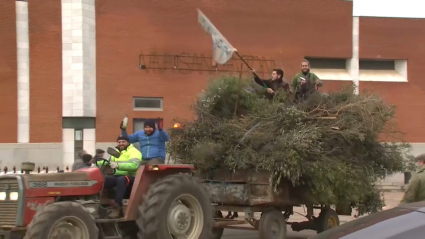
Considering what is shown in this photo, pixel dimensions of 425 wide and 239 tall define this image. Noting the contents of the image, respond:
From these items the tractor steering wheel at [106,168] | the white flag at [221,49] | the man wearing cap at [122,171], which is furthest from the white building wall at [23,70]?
the tractor steering wheel at [106,168]

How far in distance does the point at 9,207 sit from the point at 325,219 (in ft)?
17.7

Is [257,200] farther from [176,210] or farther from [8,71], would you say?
[8,71]

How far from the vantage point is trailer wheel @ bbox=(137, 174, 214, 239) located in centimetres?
750

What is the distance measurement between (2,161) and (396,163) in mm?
15704

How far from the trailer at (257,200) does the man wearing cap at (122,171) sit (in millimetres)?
1585

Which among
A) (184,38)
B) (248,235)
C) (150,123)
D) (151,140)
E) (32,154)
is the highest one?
(184,38)

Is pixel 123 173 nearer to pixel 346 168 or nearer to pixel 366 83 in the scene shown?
pixel 346 168

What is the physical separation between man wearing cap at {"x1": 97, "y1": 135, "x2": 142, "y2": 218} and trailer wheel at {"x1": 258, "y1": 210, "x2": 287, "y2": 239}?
2341 millimetres

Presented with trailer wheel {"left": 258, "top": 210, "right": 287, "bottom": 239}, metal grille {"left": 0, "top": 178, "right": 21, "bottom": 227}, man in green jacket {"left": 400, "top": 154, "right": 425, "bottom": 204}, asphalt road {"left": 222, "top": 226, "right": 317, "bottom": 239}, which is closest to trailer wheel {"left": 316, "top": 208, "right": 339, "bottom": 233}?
trailer wheel {"left": 258, "top": 210, "right": 287, "bottom": 239}

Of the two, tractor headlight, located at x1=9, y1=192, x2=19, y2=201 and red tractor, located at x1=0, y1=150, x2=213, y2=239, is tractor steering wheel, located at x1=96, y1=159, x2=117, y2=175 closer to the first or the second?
red tractor, located at x1=0, y1=150, x2=213, y2=239

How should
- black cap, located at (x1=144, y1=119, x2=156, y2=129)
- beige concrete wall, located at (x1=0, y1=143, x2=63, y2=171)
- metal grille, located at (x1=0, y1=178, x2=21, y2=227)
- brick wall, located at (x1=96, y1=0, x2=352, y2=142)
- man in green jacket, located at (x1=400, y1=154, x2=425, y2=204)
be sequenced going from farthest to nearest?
brick wall, located at (x1=96, y1=0, x2=352, y2=142) < beige concrete wall, located at (x1=0, y1=143, x2=63, y2=171) < black cap, located at (x1=144, y1=119, x2=156, y2=129) < man in green jacket, located at (x1=400, y1=154, x2=425, y2=204) < metal grille, located at (x1=0, y1=178, x2=21, y2=227)

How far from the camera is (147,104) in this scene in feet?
74.9

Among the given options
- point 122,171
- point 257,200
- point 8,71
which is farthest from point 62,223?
point 8,71

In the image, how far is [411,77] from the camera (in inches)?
1047
